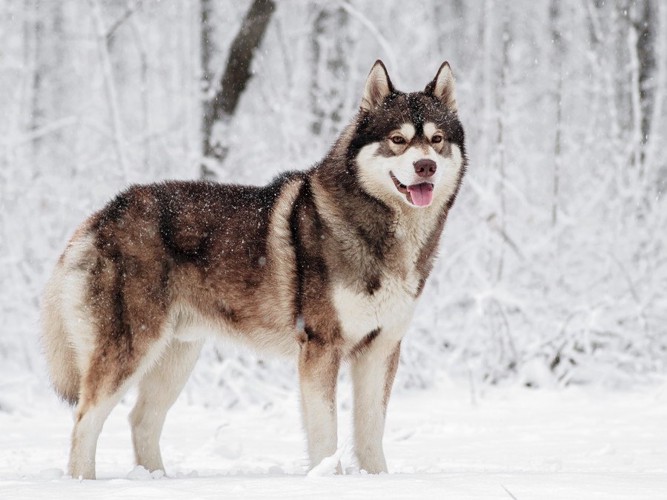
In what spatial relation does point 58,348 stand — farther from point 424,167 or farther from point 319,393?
point 424,167

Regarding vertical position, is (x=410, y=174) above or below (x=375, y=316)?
above

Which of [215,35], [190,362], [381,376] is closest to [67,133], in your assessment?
[215,35]

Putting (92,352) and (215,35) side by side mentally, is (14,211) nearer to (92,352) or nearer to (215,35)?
(92,352)

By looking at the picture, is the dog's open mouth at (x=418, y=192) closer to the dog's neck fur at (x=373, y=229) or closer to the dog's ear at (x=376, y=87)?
the dog's neck fur at (x=373, y=229)

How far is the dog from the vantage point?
160 inches

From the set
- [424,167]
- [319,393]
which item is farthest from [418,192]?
[319,393]

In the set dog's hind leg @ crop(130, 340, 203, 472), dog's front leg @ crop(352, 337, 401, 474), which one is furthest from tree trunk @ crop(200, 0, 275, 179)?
dog's front leg @ crop(352, 337, 401, 474)

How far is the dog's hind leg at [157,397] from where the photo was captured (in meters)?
4.73

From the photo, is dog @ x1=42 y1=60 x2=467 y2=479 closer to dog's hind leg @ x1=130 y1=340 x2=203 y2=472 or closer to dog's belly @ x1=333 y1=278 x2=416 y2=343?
dog's belly @ x1=333 y1=278 x2=416 y2=343

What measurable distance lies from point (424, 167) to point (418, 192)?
14 centimetres

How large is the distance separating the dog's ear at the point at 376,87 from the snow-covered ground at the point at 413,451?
61.1 inches

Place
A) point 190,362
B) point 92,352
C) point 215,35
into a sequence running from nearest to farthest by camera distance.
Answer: point 92,352 → point 190,362 → point 215,35

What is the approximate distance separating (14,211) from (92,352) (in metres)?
4.12

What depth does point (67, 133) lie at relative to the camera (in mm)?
13406
